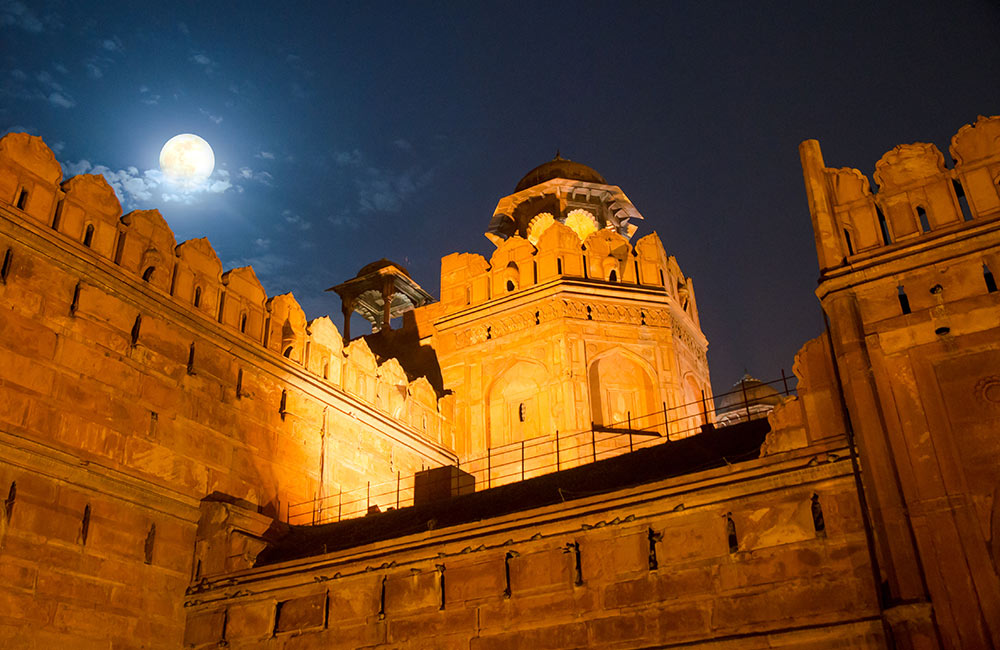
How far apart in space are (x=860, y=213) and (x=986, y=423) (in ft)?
13.5

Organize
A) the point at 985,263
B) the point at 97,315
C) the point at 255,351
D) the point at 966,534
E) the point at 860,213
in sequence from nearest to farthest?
the point at 966,534, the point at 985,263, the point at 860,213, the point at 97,315, the point at 255,351

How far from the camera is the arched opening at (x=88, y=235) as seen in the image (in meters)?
16.7

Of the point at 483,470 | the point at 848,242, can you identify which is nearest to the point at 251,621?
the point at 483,470

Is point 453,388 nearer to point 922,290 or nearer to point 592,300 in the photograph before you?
point 592,300

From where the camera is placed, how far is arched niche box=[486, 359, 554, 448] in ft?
77.6

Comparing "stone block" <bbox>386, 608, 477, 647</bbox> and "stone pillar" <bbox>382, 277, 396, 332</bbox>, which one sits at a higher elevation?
"stone pillar" <bbox>382, 277, 396, 332</bbox>

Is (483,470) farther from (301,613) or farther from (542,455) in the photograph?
(301,613)

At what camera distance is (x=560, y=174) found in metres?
30.4

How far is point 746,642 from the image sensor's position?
1116 centimetres

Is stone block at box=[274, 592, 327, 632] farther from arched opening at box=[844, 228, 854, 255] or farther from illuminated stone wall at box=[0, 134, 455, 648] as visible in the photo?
arched opening at box=[844, 228, 854, 255]

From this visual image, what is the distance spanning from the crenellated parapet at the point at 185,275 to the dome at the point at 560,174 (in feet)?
32.3

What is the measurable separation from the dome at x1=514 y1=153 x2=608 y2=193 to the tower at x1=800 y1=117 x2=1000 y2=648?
15.9 m

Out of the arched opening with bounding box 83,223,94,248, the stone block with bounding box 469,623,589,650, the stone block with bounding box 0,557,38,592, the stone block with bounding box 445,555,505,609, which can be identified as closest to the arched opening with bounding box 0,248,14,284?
the arched opening with bounding box 83,223,94,248

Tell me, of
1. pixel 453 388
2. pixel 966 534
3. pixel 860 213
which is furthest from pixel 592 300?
pixel 966 534
